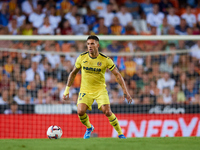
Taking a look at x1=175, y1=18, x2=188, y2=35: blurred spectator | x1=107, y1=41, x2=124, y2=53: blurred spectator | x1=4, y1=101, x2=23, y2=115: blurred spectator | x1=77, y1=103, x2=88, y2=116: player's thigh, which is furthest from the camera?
x1=175, y1=18, x2=188, y2=35: blurred spectator

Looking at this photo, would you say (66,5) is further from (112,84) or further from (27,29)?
(112,84)

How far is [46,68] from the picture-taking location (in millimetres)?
11602

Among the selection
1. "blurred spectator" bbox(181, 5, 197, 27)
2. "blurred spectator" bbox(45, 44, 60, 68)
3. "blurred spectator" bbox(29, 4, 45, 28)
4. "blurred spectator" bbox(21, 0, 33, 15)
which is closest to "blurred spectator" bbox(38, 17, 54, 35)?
"blurred spectator" bbox(29, 4, 45, 28)

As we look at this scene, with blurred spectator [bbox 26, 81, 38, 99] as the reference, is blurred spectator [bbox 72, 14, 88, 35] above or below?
above

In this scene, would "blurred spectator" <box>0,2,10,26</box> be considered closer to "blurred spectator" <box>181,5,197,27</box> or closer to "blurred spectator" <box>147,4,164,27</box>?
"blurred spectator" <box>147,4,164,27</box>

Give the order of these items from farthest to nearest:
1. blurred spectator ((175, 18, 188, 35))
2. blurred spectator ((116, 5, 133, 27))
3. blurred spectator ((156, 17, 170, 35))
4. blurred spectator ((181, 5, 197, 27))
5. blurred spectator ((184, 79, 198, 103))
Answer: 1. blurred spectator ((181, 5, 197, 27))
2. blurred spectator ((116, 5, 133, 27))
3. blurred spectator ((175, 18, 188, 35))
4. blurred spectator ((156, 17, 170, 35))
5. blurred spectator ((184, 79, 198, 103))

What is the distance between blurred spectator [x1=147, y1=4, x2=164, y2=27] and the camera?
14.2m

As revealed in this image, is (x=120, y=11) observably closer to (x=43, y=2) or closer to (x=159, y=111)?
(x=43, y=2)

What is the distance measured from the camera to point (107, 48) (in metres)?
12.6

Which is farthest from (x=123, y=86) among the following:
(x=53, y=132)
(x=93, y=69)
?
(x=53, y=132)

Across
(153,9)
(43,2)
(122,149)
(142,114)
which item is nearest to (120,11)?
(153,9)

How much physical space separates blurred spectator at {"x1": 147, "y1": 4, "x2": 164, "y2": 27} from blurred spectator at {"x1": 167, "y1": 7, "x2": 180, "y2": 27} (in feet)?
0.98

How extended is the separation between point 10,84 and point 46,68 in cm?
126

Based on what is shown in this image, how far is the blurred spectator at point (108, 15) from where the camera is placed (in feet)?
46.2
